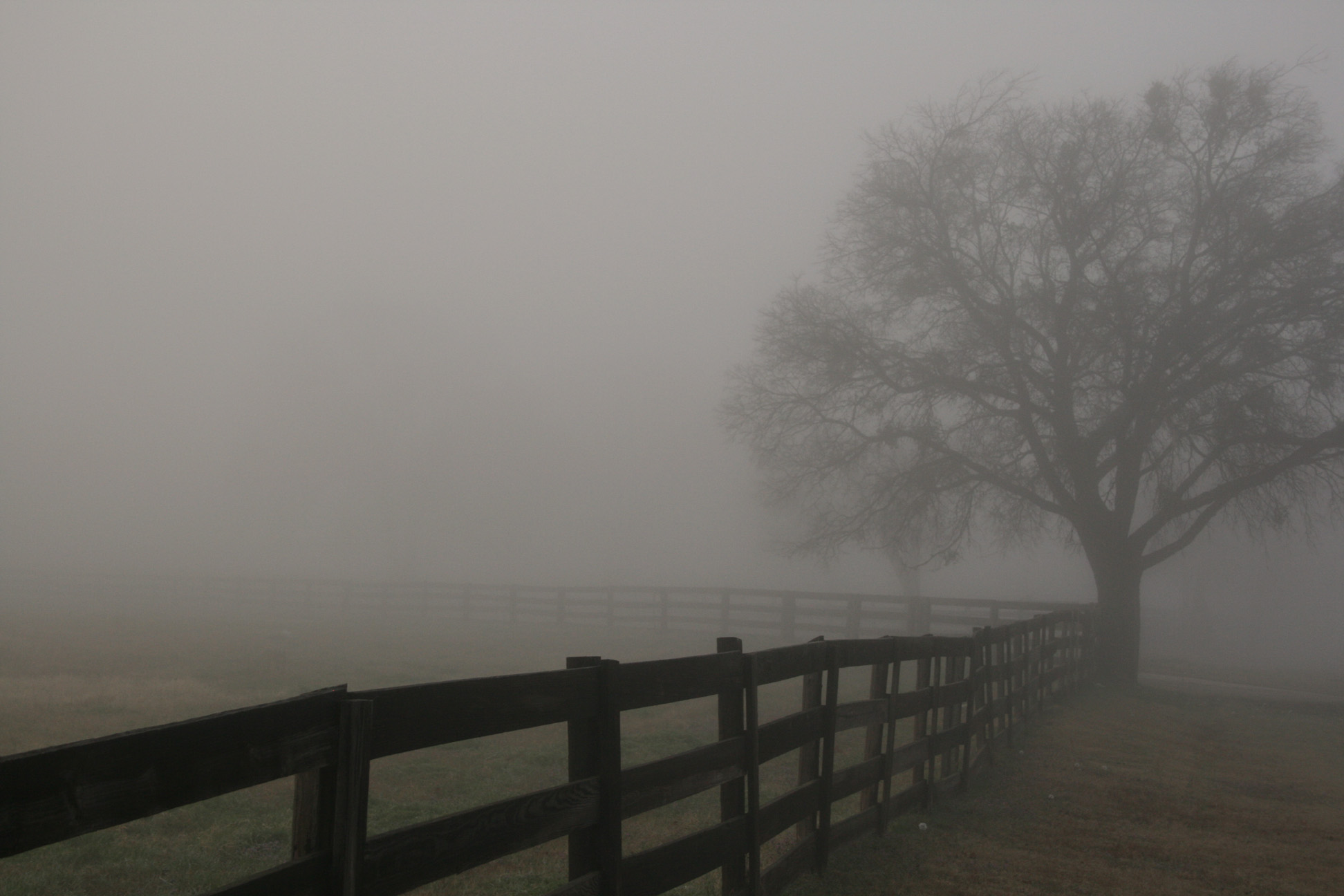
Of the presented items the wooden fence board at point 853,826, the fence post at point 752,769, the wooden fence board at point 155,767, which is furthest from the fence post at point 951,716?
the wooden fence board at point 155,767

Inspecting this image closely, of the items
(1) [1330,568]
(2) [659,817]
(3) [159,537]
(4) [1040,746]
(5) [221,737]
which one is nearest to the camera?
(5) [221,737]

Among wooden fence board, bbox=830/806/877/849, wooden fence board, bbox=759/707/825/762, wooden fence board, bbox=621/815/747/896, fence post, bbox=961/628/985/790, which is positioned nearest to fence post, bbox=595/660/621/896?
wooden fence board, bbox=621/815/747/896

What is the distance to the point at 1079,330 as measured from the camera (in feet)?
60.3

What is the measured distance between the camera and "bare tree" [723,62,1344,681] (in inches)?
703

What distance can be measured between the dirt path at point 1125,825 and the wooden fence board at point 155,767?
3.99m

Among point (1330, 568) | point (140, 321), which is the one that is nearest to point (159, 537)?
point (140, 321)

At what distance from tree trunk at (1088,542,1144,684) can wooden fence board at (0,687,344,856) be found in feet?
65.1

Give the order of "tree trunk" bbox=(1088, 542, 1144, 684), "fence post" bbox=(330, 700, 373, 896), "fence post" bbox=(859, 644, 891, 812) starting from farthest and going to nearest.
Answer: "tree trunk" bbox=(1088, 542, 1144, 684) < "fence post" bbox=(859, 644, 891, 812) < "fence post" bbox=(330, 700, 373, 896)

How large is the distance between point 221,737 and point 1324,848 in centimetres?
852

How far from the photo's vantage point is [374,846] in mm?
3000

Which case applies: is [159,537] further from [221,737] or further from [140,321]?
[221,737]

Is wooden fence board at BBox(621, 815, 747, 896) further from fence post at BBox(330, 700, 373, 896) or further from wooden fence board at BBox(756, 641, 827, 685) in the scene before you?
fence post at BBox(330, 700, 373, 896)

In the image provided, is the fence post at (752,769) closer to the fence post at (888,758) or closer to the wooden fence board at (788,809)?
the wooden fence board at (788,809)

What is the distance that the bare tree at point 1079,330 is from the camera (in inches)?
703
